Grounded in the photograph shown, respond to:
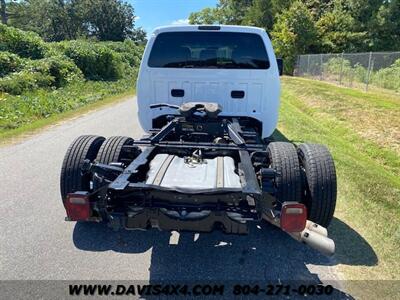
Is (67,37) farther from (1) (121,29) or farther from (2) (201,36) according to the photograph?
(2) (201,36)

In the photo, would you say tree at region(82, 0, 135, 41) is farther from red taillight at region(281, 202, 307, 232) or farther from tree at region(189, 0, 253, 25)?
red taillight at region(281, 202, 307, 232)

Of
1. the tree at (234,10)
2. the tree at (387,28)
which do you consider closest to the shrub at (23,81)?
the tree at (387,28)

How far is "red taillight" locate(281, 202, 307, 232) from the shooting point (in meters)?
2.81

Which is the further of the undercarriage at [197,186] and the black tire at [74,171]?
the black tire at [74,171]

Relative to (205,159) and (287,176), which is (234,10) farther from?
(287,176)

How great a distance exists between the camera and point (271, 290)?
3.07m

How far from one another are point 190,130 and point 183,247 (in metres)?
1.81

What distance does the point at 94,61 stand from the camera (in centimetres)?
2514

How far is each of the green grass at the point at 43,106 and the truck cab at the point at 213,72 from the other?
4910mm

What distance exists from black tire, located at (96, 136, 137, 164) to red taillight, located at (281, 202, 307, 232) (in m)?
1.91

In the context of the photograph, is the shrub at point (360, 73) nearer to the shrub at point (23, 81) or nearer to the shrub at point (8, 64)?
the shrub at point (23, 81)

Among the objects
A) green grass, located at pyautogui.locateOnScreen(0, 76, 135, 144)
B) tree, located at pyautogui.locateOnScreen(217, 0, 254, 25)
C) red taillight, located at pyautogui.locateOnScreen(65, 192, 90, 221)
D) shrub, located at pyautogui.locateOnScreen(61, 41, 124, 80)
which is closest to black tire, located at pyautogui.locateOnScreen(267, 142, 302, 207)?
red taillight, located at pyautogui.locateOnScreen(65, 192, 90, 221)

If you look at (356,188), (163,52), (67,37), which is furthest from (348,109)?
(67,37)

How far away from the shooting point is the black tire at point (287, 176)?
3.47 meters
